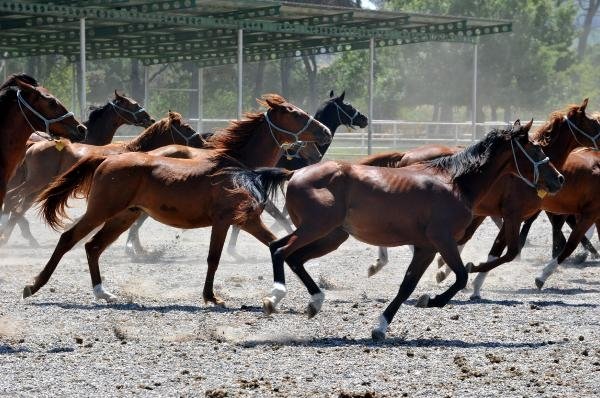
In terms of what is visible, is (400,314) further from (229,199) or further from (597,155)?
(597,155)

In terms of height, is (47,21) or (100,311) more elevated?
(47,21)

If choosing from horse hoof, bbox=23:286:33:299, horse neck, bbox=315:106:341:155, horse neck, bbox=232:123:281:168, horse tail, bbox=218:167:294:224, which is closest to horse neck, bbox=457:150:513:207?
horse tail, bbox=218:167:294:224

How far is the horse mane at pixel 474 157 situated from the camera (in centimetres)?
955

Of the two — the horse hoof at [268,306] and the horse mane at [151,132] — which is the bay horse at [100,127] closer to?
the horse mane at [151,132]

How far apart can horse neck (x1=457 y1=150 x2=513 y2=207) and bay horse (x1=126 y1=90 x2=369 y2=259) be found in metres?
3.29

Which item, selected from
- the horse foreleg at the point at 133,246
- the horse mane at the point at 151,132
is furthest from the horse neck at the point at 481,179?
the horse foreleg at the point at 133,246

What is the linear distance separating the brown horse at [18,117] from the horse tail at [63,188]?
126 cm

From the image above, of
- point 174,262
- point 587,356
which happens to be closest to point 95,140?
point 174,262

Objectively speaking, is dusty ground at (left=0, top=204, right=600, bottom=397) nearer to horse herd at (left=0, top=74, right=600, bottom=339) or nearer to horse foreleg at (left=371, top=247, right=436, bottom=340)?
horse foreleg at (left=371, top=247, right=436, bottom=340)

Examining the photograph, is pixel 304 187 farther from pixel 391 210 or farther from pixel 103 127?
pixel 103 127

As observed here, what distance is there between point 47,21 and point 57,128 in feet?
48.3

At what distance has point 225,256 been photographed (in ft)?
51.9

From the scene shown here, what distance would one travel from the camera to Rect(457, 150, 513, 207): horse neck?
31.2 ft

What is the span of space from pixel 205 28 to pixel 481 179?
1608 cm
